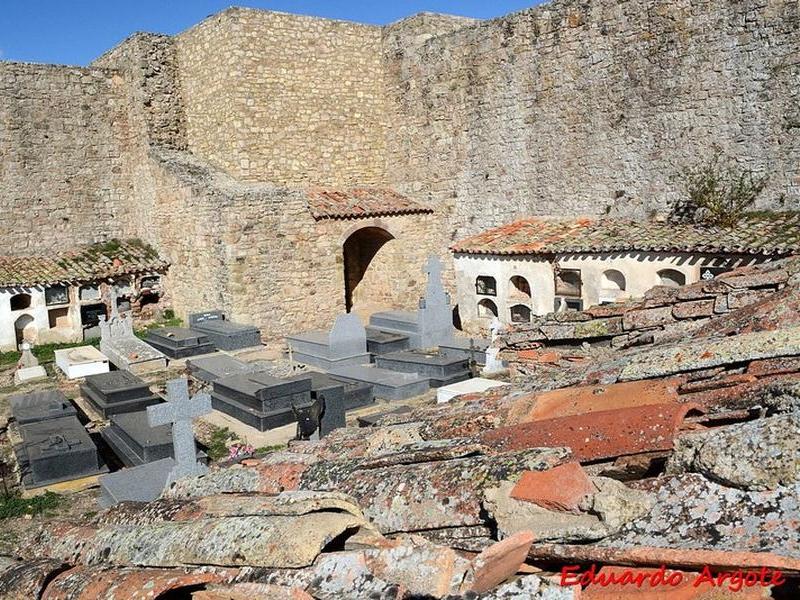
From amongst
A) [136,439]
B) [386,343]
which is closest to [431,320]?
[386,343]

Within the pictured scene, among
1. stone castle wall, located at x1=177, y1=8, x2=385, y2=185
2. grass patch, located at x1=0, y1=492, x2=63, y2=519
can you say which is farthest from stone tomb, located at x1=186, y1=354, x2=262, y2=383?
stone castle wall, located at x1=177, y1=8, x2=385, y2=185

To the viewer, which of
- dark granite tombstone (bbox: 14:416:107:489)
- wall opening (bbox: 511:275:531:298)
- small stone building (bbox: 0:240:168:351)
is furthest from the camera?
small stone building (bbox: 0:240:168:351)

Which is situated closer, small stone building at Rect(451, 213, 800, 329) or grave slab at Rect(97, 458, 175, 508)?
grave slab at Rect(97, 458, 175, 508)

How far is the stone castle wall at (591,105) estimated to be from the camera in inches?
506

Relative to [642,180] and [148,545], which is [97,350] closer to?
[642,180]

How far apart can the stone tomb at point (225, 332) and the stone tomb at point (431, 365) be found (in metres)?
3.61

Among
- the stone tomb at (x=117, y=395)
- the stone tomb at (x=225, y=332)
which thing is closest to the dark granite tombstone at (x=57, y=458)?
the stone tomb at (x=117, y=395)

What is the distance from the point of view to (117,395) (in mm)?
11867

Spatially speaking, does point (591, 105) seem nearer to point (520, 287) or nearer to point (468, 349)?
point (520, 287)

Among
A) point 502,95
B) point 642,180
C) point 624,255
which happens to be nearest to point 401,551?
point 624,255

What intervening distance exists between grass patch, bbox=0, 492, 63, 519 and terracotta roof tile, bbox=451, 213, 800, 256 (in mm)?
10181

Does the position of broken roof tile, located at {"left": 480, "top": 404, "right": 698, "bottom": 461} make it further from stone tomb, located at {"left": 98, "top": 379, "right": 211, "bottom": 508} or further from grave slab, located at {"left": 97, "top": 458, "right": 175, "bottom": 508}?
grave slab, located at {"left": 97, "top": 458, "right": 175, "bottom": 508}

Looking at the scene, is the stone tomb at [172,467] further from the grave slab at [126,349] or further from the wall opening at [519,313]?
the wall opening at [519,313]

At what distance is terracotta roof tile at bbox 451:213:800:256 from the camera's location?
1192cm
